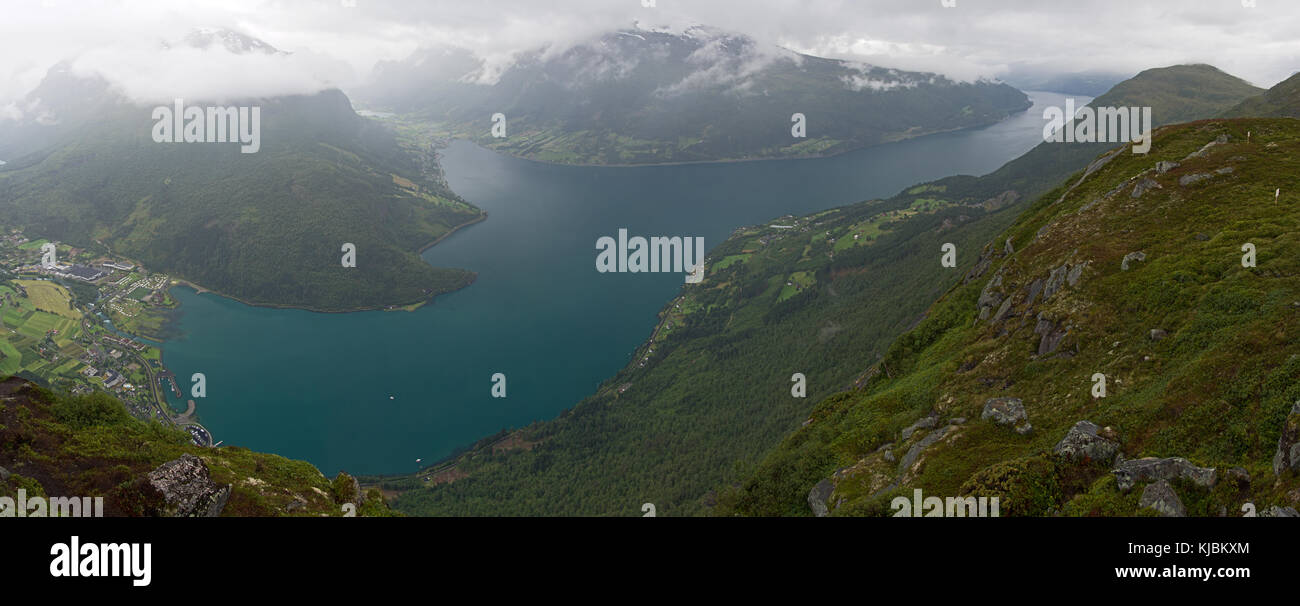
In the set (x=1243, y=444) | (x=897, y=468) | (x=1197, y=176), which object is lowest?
(x=897, y=468)

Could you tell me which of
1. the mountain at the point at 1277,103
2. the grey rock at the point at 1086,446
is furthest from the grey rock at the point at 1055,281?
the mountain at the point at 1277,103

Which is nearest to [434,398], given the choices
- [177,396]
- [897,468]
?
[177,396]

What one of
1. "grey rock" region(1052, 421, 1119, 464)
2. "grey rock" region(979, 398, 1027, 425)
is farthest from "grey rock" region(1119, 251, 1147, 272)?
"grey rock" region(1052, 421, 1119, 464)

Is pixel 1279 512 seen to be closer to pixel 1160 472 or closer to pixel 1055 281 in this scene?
pixel 1160 472

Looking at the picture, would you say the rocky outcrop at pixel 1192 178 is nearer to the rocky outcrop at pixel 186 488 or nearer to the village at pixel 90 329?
the rocky outcrop at pixel 186 488

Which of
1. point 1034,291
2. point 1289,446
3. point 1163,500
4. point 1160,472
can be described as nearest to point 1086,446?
point 1160,472

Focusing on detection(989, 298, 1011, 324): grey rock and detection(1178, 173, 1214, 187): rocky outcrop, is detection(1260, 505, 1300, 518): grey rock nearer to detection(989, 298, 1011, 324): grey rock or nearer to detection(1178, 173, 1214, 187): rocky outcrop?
detection(989, 298, 1011, 324): grey rock

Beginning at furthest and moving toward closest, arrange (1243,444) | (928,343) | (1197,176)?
(928,343)
(1197,176)
(1243,444)

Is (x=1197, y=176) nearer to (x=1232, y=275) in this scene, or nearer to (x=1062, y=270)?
(x=1062, y=270)
